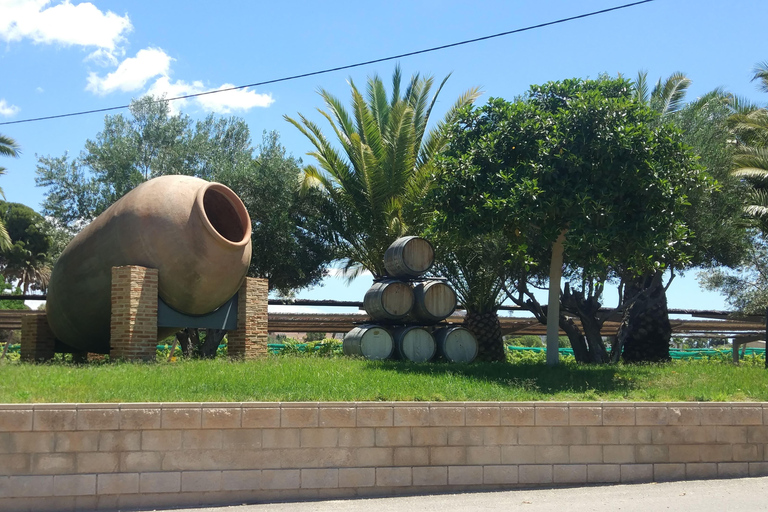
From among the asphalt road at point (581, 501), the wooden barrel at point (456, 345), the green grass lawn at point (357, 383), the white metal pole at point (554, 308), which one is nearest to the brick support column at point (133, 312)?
the green grass lawn at point (357, 383)

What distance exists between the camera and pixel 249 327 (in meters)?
13.4

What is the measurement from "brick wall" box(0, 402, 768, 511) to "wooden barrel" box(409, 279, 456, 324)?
19.1ft

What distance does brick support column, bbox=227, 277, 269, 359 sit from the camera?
13297 mm

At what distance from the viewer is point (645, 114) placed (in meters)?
12.5

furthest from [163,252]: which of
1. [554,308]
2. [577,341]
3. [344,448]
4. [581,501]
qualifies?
[577,341]

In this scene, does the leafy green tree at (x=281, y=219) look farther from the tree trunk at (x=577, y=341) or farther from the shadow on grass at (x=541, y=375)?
the shadow on grass at (x=541, y=375)

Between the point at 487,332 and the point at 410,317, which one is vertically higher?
the point at 410,317

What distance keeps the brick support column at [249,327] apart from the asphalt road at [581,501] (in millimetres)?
6058

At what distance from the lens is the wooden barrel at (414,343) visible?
1377 centimetres

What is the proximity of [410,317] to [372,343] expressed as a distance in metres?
1.06

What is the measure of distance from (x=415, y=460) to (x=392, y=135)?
12486mm

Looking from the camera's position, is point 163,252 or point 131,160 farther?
point 131,160

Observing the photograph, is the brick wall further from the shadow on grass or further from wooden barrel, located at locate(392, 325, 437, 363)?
wooden barrel, located at locate(392, 325, 437, 363)

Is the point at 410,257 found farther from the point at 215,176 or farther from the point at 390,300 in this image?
the point at 215,176
